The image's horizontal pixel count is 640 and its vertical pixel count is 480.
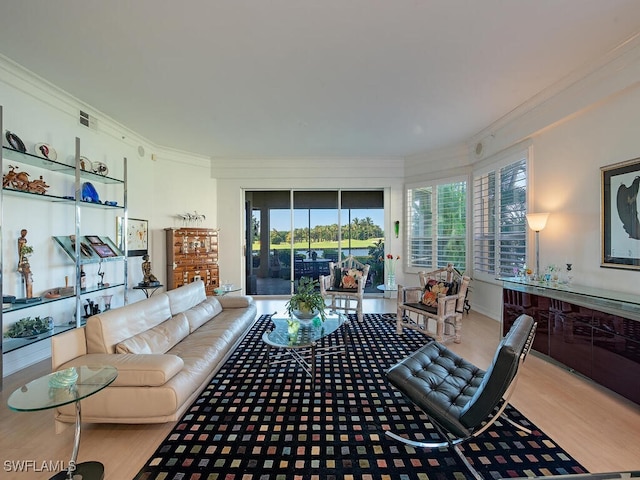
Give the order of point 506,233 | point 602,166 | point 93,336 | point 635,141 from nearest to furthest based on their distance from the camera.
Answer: point 93,336 → point 635,141 → point 602,166 → point 506,233

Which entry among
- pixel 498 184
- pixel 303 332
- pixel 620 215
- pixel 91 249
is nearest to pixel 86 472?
pixel 303 332

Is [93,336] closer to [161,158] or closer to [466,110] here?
[161,158]

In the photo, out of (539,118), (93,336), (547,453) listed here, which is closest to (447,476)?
(547,453)

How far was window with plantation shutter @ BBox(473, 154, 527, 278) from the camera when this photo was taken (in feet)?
14.5

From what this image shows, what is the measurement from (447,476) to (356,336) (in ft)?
7.96

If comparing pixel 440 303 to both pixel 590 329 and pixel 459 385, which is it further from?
pixel 459 385

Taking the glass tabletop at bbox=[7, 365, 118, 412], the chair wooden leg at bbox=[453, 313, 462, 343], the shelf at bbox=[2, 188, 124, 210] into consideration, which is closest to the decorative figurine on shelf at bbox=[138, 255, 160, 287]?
the shelf at bbox=[2, 188, 124, 210]

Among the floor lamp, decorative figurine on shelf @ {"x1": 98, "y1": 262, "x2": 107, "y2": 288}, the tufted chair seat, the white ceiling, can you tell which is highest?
the white ceiling

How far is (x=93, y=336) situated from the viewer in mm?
2338

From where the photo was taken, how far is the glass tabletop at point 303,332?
2.91 m

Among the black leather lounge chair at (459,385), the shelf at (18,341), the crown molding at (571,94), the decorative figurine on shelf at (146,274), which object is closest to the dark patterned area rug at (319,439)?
the black leather lounge chair at (459,385)

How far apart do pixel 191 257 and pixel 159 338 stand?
3.36 m

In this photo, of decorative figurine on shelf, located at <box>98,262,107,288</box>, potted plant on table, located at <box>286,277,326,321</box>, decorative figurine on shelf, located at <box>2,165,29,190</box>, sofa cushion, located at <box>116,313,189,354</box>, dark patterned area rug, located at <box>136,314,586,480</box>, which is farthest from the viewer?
decorative figurine on shelf, located at <box>98,262,107,288</box>

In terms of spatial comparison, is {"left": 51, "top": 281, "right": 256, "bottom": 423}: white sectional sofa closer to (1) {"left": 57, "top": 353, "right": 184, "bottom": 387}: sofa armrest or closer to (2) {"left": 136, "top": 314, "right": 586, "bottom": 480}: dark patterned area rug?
(1) {"left": 57, "top": 353, "right": 184, "bottom": 387}: sofa armrest
